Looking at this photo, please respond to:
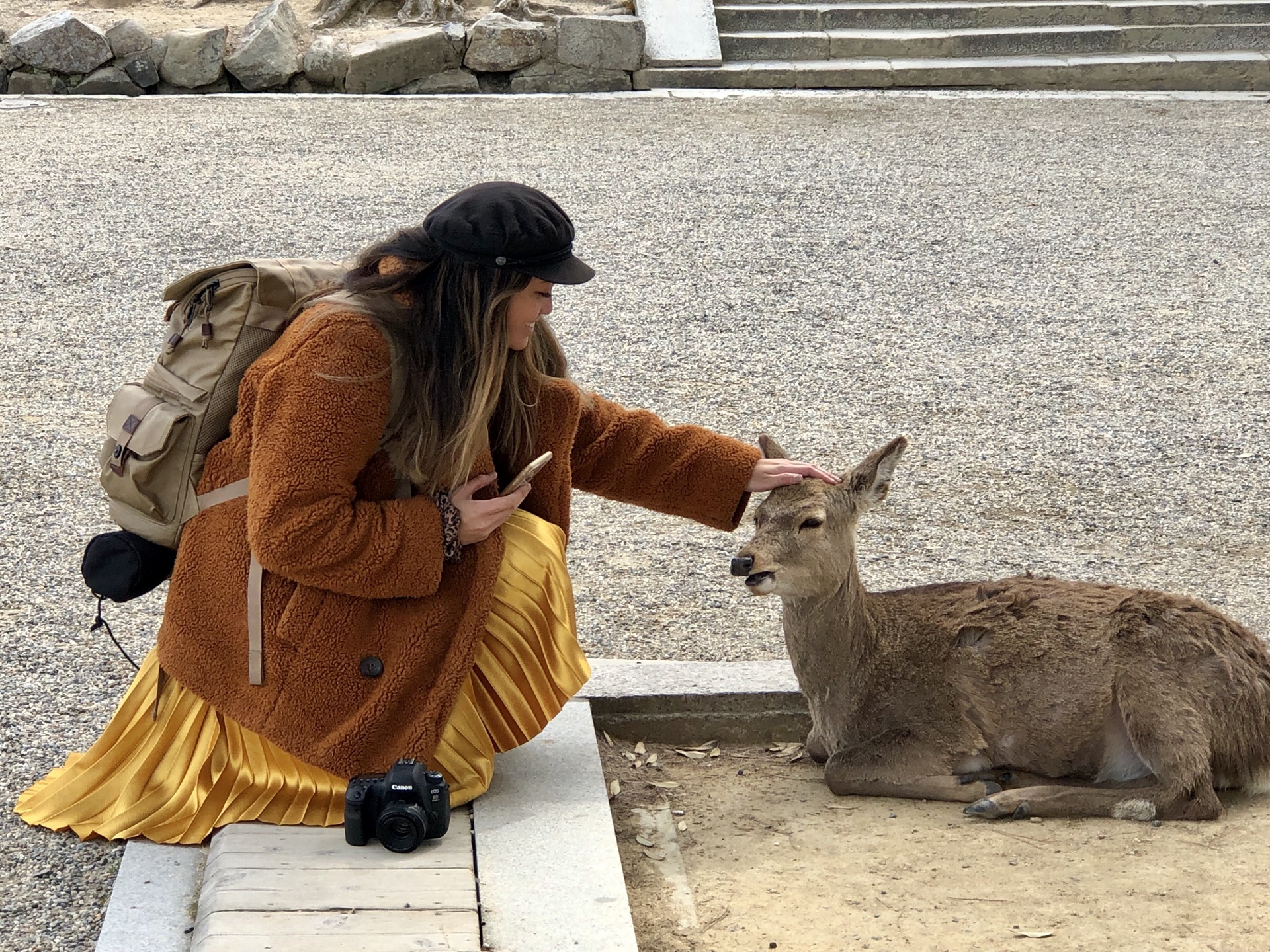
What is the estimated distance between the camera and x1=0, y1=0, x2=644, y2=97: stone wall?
12875mm

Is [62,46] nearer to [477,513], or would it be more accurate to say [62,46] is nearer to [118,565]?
[118,565]

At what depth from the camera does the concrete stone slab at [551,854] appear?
308 centimetres

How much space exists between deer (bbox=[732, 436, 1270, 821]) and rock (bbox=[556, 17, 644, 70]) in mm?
10038

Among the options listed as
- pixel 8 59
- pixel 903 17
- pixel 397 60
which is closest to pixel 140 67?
pixel 8 59

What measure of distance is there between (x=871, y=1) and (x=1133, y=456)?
29.4 feet

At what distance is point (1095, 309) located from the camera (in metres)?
8.24

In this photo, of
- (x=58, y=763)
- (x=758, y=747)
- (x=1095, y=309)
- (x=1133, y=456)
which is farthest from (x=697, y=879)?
(x=1095, y=309)

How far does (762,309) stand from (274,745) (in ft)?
16.9

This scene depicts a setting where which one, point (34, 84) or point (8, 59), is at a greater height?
point (8, 59)

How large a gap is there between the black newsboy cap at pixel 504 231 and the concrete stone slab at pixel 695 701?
4.72ft

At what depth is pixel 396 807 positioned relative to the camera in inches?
127

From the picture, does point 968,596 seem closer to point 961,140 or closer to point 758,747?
point 758,747

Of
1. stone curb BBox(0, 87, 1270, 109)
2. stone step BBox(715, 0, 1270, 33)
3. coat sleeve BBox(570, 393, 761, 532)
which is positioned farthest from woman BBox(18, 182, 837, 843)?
stone step BBox(715, 0, 1270, 33)

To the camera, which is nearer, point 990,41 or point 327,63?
point 327,63
